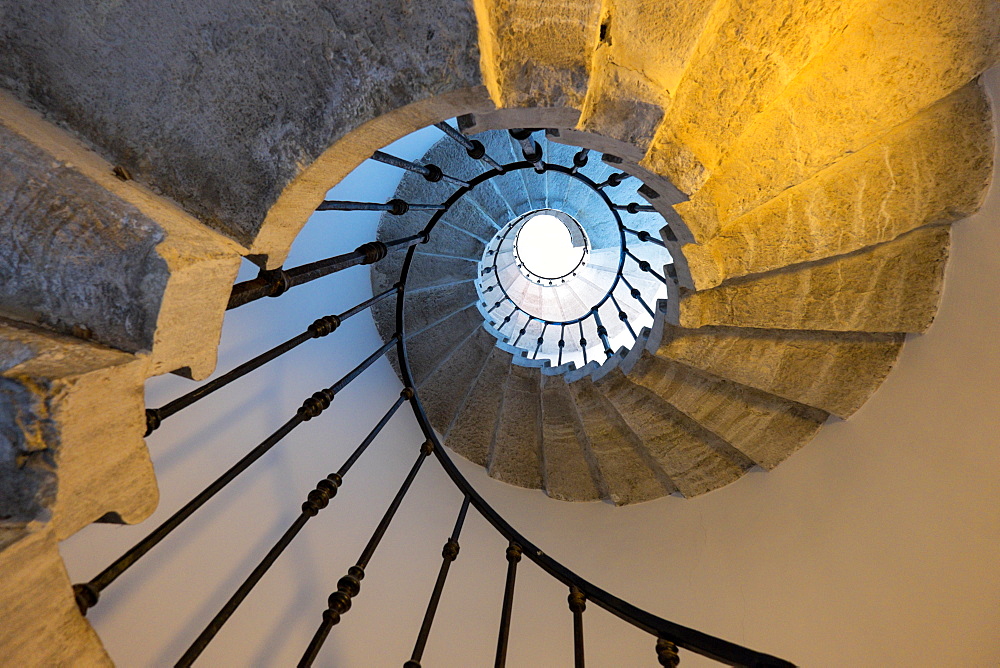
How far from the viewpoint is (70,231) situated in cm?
118

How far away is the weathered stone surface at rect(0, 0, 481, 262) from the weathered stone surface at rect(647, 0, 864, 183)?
32.5 inches

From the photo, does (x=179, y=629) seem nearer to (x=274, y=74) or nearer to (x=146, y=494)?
(x=146, y=494)

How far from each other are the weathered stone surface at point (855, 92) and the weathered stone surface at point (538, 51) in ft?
2.06

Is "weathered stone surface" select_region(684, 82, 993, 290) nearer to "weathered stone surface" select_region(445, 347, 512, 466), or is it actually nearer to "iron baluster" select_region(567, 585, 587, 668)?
"iron baluster" select_region(567, 585, 587, 668)

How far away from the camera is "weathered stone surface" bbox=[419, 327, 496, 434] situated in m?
4.07

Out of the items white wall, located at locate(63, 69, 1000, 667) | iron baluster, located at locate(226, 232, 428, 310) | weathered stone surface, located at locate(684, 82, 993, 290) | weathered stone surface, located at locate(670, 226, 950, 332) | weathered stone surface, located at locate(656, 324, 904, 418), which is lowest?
white wall, located at locate(63, 69, 1000, 667)

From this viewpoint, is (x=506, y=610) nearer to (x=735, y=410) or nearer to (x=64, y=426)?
(x=64, y=426)

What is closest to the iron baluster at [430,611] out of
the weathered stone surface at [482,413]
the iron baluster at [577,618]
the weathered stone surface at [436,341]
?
the iron baluster at [577,618]

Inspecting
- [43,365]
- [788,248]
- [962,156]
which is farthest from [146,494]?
[962,156]

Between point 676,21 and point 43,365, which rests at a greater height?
point 676,21

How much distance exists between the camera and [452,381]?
4.13 metres

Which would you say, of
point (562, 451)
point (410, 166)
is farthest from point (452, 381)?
point (410, 166)

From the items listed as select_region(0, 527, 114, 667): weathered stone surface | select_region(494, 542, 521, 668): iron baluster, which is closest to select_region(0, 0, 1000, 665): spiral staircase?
select_region(0, 527, 114, 667): weathered stone surface

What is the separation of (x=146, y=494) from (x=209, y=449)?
1.69 meters
